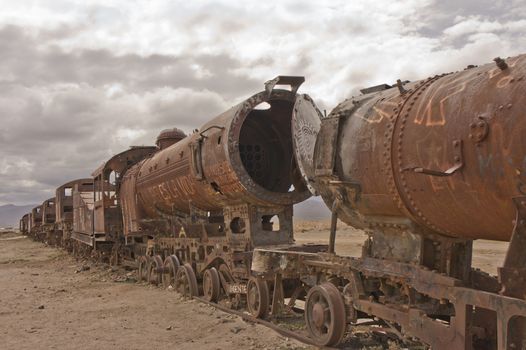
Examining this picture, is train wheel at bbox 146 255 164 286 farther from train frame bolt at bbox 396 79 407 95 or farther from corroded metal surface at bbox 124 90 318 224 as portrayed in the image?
→ train frame bolt at bbox 396 79 407 95

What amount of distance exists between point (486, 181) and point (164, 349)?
485 cm

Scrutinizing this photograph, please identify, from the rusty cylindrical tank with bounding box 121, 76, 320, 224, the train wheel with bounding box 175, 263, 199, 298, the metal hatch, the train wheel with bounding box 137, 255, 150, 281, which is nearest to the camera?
the metal hatch

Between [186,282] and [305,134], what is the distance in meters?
5.21

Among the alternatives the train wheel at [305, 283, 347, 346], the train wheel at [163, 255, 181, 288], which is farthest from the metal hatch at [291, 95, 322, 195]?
the train wheel at [163, 255, 181, 288]

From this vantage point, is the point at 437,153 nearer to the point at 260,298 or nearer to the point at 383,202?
the point at 383,202

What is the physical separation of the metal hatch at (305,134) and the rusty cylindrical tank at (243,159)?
0.05 feet

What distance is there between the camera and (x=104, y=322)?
8.77m

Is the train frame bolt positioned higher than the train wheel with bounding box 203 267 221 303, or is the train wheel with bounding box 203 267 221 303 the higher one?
the train frame bolt

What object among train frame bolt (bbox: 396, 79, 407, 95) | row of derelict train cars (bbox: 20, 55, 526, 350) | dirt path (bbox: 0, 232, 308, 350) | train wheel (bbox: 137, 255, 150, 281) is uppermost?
train frame bolt (bbox: 396, 79, 407, 95)

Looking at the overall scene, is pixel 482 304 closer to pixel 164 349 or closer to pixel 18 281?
pixel 164 349

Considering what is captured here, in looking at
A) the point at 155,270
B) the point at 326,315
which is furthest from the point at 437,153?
the point at 155,270

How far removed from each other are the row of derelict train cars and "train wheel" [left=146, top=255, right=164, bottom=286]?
5.56 feet

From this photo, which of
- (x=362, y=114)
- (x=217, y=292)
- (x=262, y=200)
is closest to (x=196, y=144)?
(x=262, y=200)

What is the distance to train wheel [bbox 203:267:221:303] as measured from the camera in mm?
9677
